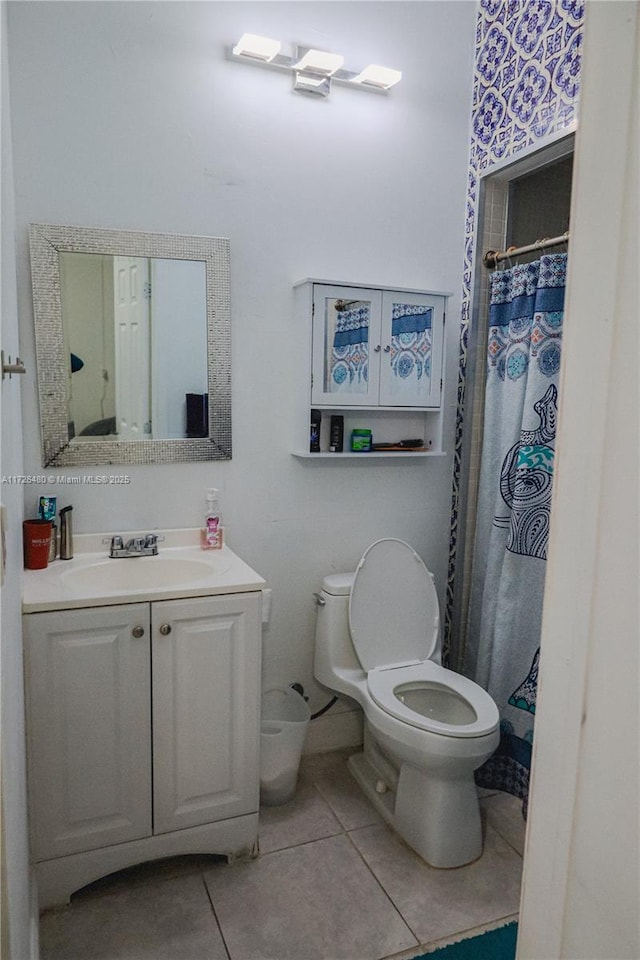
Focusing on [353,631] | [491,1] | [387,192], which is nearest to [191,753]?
[353,631]

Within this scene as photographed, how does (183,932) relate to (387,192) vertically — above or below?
below

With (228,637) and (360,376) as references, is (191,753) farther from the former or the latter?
(360,376)

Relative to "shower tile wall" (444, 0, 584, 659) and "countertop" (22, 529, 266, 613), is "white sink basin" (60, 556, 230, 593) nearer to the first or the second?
"countertop" (22, 529, 266, 613)

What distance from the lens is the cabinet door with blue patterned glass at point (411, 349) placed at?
7.79ft

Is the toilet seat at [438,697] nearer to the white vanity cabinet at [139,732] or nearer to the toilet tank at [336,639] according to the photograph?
the toilet tank at [336,639]

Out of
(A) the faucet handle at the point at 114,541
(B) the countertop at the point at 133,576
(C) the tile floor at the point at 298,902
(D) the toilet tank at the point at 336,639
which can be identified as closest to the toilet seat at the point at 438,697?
(D) the toilet tank at the point at 336,639

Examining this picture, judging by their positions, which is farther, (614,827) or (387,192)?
(387,192)

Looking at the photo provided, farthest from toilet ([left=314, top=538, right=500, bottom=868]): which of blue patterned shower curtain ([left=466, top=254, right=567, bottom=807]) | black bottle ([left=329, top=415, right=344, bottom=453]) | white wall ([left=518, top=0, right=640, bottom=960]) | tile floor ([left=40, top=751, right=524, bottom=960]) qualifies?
white wall ([left=518, top=0, right=640, bottom=960])

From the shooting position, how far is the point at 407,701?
7.45 feet

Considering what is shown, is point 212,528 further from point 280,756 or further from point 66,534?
point 280,756

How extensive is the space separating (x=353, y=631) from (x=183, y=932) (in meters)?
1.01

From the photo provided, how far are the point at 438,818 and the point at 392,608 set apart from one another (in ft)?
2.30

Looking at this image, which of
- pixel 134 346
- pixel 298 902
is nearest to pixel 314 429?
pixel 134 346

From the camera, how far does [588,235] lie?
1.80 feet
